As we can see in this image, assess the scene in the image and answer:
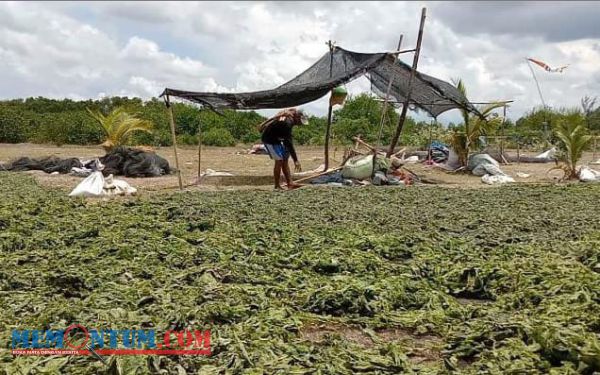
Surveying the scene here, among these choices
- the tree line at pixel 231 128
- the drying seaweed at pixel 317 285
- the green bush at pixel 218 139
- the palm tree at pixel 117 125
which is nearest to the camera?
the drying seaweed at pixel 317 285

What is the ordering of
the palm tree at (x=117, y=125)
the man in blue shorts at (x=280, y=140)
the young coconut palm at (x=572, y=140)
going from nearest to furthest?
1. the man in blue shorts at (x=280, y=140)
2. the young coconut palm at (x=572, y=140)
3. the palm tree at (x=117, y=125)

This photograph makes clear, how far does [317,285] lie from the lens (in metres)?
4.00

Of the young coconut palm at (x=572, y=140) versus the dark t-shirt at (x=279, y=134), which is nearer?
the dark t-shirt at (x=279, y=134)

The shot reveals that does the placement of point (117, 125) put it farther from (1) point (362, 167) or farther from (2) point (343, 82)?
(1) point (362, 167)

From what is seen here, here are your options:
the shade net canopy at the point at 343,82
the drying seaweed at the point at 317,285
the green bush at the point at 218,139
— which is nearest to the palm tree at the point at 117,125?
the shade net canopy at the point at 343,82

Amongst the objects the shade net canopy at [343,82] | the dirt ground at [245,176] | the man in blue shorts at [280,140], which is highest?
the shade net canopy at [343,82]

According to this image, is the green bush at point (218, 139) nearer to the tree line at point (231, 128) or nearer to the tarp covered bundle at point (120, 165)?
the tree line at point (231, 128)

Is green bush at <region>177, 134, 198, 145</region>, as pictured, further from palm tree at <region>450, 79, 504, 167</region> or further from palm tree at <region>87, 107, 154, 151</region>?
palm tree at <region>450, 79, 504, 167</region>

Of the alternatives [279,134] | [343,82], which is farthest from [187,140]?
[279,134]

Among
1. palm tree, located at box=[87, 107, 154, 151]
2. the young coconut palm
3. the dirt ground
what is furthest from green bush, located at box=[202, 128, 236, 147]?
the young coconut palm

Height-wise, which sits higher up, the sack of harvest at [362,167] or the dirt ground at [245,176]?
the sack of harvest at [362,167]

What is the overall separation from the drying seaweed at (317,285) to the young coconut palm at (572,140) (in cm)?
585

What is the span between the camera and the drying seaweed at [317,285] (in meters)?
2.86

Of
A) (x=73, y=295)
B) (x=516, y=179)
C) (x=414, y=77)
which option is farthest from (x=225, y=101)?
(x=73, y=295)
